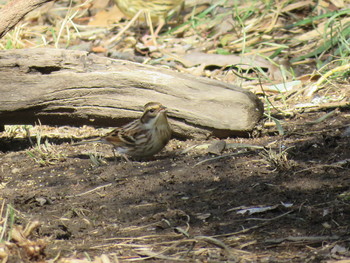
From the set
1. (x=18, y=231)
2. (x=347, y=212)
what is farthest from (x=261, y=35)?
(x=18, y=231)

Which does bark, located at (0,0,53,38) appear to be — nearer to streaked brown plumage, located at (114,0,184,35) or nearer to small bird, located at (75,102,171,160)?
small bird, located at (75,102,171,160)

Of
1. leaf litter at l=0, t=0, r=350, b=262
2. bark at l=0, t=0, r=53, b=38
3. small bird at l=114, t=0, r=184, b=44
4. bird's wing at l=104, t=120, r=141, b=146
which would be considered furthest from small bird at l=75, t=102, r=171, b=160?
small bird at l=114, t=0, r=184, b=44

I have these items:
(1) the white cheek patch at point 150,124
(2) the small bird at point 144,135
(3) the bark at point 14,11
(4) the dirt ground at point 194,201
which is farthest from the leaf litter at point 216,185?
(3) the bark at point 14,11

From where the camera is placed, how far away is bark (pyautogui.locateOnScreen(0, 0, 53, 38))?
595 centimetres

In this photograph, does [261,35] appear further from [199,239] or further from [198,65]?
[199,239]

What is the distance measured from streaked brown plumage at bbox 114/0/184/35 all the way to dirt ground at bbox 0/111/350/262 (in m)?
4.80

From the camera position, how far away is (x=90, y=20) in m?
11.7

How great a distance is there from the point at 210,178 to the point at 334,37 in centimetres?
402

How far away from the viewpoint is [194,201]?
4742 mm

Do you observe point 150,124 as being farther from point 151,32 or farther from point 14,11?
point 151,32

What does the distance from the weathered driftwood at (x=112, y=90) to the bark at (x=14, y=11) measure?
27 centimetres

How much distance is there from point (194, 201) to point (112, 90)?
1837 mm

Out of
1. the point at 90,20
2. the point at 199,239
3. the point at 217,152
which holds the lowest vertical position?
the point at 90,20

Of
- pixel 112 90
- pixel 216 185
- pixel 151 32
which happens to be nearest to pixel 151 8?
pixel 151 32
